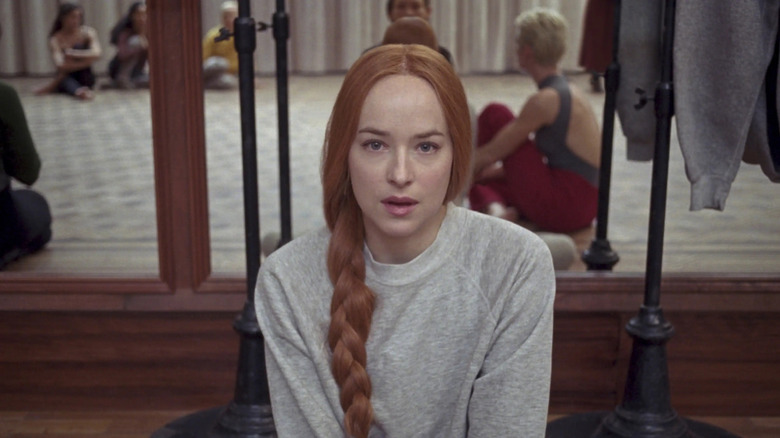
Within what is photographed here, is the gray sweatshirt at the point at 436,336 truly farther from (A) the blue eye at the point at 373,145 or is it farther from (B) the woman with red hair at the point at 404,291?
(A) the blue eye at the point at 373,145

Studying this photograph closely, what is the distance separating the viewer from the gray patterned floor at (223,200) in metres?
2.51

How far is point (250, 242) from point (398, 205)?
75cm

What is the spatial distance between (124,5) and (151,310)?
6.28m

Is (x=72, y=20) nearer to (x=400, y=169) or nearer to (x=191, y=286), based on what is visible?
(x=191, y=286)

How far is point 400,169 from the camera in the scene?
4.17 feet

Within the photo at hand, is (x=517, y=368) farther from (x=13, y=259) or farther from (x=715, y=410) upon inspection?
(x=13, y=259)

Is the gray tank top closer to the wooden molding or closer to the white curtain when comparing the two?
the wooden molding

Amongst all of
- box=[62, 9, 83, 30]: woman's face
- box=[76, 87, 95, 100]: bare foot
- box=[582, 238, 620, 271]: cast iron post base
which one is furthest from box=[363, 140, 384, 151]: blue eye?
box=[62, 9, 83, 30]: woman's face

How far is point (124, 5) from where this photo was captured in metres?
8.08

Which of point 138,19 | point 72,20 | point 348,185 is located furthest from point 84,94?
point 348,185

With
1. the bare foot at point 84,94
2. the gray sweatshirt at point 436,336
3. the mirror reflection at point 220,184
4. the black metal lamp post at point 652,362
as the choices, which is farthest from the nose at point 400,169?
the bare foot at point 84,94

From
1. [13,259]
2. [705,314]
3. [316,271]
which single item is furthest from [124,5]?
[316,271]

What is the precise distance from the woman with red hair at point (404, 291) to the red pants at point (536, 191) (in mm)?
1985

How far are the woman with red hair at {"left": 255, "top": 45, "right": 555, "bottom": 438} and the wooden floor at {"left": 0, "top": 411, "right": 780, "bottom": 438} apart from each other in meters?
1.01
